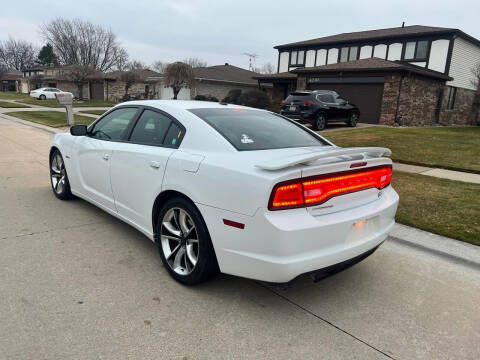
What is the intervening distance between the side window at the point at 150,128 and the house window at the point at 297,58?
29.7 meters

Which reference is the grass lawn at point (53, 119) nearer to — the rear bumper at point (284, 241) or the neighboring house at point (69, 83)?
the rear bumper at point (284, 241)

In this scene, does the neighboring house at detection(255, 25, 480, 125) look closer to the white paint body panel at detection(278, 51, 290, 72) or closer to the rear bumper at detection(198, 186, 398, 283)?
the white paint body panel at detection(278, 51, 290, 72)

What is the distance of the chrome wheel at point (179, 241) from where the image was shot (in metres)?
3.14

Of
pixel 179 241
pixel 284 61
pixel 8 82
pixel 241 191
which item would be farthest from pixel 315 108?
pixel 8 82

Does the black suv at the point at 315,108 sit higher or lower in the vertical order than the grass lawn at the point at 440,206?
higher

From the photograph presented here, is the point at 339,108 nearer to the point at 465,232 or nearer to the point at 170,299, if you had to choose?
the point at 465,232

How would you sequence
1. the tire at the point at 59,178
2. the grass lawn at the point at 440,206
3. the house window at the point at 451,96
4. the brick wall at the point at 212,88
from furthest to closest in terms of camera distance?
the brick wall at the point at 212,88, the house window at the point at 451,96, the tire at the point at 59,178, the grass lawn at the point at 440,206

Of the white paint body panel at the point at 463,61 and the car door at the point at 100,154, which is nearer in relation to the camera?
the car door at the point at 100,154

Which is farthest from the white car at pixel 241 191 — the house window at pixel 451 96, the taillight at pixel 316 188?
the house window at pixel 451 96

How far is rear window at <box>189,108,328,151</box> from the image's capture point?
328cm

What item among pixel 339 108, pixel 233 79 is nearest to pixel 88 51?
pixel 233 79

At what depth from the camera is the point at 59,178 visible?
5.55m

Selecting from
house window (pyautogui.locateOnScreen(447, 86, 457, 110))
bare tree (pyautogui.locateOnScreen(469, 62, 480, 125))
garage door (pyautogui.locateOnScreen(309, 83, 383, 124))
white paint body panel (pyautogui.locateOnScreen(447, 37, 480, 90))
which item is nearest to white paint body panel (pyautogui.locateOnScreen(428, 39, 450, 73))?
white paint body panel (pyautogui.locateOnScreen(447, 37, 480, 90))

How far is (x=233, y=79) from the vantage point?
35.2 meters
